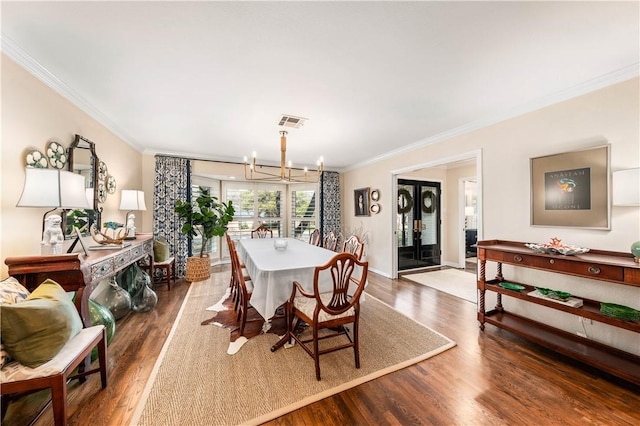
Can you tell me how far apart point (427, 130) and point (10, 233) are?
4429 millimetres

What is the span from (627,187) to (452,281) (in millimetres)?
3040

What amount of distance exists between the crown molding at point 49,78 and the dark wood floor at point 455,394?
246cm

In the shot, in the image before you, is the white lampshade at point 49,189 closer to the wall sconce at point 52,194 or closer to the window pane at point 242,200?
the wall sconce at point 52,194

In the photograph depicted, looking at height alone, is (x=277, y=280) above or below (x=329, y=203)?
below

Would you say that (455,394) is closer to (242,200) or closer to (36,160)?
(36,160)

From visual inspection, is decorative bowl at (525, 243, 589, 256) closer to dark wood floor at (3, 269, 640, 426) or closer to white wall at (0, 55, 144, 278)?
dark wood floor at (3, 269, 640, 426)

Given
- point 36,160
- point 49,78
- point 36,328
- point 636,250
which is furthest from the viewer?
point 49,78

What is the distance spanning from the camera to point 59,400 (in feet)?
4.22

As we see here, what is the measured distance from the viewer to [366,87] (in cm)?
226

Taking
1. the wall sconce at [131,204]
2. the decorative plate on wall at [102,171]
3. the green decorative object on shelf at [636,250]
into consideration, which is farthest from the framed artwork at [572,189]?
the decorative plate on wall at [102,171]

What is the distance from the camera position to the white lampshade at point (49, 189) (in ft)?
5.29

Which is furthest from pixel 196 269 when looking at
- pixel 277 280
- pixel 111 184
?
pixel 277 280

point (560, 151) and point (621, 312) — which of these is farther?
point (560, 151)

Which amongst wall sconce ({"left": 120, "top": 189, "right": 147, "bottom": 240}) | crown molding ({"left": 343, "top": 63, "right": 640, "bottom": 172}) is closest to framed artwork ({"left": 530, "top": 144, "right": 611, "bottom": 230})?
crown molding ({"left": 343, "top": 63, "right": 640, "bottom": 172})
